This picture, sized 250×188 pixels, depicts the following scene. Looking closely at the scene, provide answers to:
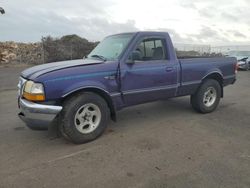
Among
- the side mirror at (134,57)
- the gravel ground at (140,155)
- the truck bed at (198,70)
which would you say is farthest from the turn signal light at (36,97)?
the truck bed at (198,70)

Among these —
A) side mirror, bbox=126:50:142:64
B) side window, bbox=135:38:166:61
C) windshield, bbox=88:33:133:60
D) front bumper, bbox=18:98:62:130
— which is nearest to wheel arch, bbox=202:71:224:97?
side window, bbox=135:38:166:61

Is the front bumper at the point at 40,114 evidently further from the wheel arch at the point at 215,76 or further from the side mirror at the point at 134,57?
the wheel arch at the point at 215,76

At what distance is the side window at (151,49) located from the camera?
5656 mm

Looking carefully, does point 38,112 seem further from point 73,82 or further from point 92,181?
point 92,181

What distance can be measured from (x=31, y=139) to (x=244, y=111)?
5.10 meters

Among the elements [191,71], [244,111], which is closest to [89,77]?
[191,71]

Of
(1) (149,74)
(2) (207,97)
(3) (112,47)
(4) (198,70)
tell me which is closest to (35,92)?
(3) (112,47)

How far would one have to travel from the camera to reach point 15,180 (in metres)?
3.62

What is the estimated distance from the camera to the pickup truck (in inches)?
178

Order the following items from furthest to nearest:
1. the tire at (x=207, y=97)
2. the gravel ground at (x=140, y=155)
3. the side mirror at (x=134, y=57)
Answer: the tire at (x=207, y=97), the side mirror at (x=134, y=57), the gravel ground at (x=140, y=155)

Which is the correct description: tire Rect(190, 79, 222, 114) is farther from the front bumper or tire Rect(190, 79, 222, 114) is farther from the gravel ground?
the front bumper

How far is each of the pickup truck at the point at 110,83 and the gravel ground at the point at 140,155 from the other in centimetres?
43

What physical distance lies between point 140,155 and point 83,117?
1226mm

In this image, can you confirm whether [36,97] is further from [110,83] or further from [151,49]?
[151,49]
